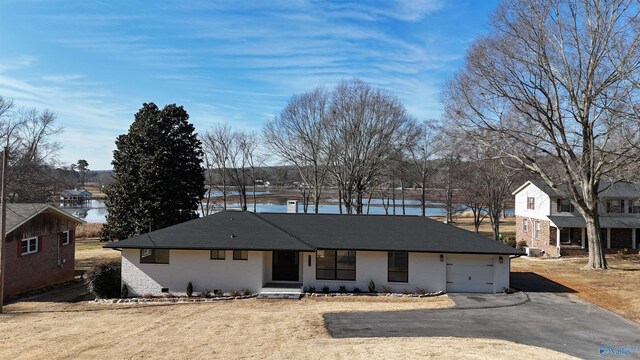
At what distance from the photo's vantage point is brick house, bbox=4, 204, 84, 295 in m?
21.6

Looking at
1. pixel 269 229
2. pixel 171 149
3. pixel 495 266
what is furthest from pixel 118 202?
pixel 495 266

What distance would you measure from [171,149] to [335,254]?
70.6ft

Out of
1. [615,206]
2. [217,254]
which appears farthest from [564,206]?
[217,254]

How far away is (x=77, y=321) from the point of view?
653 inches

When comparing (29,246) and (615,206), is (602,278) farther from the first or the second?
(29,246)

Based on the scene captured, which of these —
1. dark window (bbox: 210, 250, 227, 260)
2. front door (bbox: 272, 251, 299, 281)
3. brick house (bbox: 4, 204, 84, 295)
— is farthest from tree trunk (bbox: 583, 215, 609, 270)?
brick house (bbox: 4, 204, 84, 295)

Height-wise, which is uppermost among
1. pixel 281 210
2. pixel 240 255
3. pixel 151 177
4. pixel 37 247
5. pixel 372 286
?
pixel 151 177

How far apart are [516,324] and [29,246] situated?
78.0 ft

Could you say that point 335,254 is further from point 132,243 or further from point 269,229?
point 132,243

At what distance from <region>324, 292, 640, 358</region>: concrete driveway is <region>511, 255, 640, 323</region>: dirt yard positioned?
54.2 inches

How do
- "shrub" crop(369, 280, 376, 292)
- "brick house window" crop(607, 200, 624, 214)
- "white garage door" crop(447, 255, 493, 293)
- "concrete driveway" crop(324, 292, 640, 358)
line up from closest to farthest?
"concrete driveway" crop(324, 292, 640, 358) < "shrub" crop(369, 280, 376, 292) < "white garage door" crop(447, 255, 493, 293) < "brick house window" crop(607, 200, 624, 214)

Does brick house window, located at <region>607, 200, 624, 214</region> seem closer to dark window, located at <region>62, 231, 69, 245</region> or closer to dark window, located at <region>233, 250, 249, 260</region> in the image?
dark window, located at <region>233, 250, 249, 260</region>

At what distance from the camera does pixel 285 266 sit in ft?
73.0

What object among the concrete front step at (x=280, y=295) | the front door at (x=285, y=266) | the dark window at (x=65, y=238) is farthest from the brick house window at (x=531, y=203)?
the dark window at (x=65, y=238)
